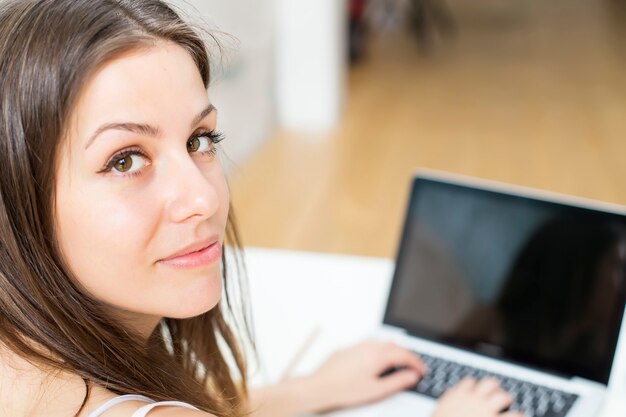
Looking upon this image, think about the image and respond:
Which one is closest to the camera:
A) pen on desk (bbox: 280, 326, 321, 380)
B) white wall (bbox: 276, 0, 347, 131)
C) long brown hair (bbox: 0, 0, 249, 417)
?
long brown hair (bbox: 0, 0, 249, 417)

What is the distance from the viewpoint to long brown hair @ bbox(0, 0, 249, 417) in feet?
2.77

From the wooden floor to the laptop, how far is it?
5.87ft

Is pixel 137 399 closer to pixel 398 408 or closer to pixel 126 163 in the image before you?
pixel 126 163

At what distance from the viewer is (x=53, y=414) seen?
880 millimetres

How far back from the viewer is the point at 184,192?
899 millimetres

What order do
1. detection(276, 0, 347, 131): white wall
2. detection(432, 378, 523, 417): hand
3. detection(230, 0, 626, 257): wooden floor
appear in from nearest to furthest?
1. detection(432, 378, 523, 417): hand
2. detection(230, 0, 626, 257): wooden floor
3. detection(276, 0, 347, 131): white wall

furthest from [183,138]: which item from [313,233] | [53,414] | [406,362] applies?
[313,233]

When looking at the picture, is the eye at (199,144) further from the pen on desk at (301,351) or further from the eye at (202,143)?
the pen on desk at (301,351)

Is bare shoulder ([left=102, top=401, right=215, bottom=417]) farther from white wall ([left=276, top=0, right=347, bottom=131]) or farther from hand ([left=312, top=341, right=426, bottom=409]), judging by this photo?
white wall ([left=276, top=0, right=347, bottom=131])

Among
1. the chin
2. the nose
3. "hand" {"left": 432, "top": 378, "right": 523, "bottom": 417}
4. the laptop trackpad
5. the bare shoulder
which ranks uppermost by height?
the nose

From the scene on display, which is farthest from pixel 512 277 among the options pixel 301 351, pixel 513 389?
pixel 301 351

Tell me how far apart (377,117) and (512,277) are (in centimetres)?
331

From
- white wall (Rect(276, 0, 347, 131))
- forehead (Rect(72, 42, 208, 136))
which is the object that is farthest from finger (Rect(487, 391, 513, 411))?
white wall (Rect(276, 0, 347, 131))

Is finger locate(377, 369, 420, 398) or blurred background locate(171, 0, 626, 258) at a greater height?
blurred background locate(171, 0, 626, 258)
